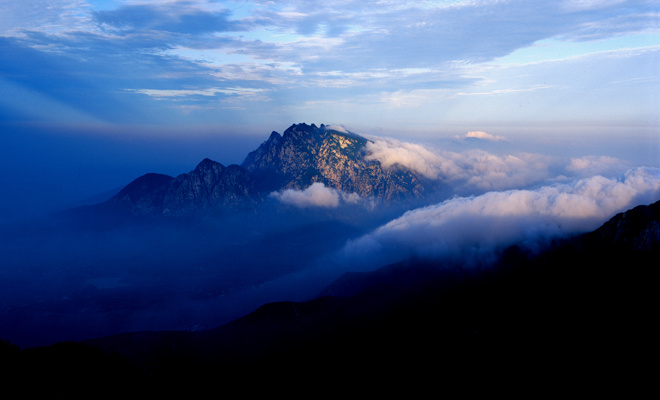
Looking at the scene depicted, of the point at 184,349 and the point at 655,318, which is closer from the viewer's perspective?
the point at 655,318

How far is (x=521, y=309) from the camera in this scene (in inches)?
6531

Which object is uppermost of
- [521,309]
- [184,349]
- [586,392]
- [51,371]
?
[51,371]

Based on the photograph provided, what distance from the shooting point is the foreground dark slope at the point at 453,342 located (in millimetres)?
124250

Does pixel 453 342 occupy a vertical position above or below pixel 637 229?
below

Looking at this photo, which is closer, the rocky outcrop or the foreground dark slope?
the foreground dark slope

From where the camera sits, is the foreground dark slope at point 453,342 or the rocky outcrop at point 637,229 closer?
the foreground dark slope at point 453,342

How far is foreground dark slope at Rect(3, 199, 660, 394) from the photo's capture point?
408ft

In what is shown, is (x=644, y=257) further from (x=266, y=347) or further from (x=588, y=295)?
(x=266, y=347)

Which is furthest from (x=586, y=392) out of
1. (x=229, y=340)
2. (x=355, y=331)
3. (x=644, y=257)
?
(x=229, y=340)

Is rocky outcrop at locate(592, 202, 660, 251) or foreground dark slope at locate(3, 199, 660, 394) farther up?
rocky outcrop at locate(592, 202, 660, 251)

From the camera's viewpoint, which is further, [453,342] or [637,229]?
[637,229]

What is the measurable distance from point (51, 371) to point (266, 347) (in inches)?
3403

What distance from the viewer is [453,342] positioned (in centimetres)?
15375

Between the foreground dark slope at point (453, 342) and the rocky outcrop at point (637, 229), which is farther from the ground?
the rocky outcrop at point (637, 229)
